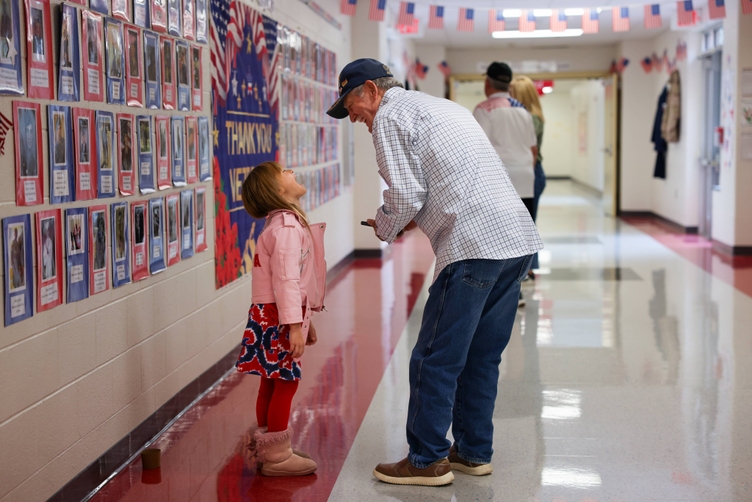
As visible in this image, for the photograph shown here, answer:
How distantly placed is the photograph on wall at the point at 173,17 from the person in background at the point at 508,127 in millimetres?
2452

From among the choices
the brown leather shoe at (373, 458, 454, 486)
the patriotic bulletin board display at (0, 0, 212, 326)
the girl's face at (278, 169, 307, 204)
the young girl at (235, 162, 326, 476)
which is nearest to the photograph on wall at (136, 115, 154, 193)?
the patriotic bulletin board display at (0, 0, 212, 326)

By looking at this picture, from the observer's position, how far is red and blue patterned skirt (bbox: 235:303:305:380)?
9.12ft

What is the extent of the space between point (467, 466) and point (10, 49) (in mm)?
1835

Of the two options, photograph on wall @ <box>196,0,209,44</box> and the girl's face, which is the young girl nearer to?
the girl's face

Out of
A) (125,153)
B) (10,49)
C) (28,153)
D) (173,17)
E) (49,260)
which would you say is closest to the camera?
(10,49)

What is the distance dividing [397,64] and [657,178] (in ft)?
13.7

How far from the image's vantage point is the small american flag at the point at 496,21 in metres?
8.32

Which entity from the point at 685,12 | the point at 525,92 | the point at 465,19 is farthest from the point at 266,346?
the point at 685,12

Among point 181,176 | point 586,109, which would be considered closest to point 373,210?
point 181,176

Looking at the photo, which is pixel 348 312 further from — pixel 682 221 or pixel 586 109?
pixel 586 109

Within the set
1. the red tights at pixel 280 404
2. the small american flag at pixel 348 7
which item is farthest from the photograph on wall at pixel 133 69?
the small american flag at pixel 348 7

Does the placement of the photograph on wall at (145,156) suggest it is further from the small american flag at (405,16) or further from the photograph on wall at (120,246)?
the small american flag at (405,16)

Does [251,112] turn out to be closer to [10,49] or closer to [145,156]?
[145,156]

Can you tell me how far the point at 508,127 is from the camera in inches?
212
